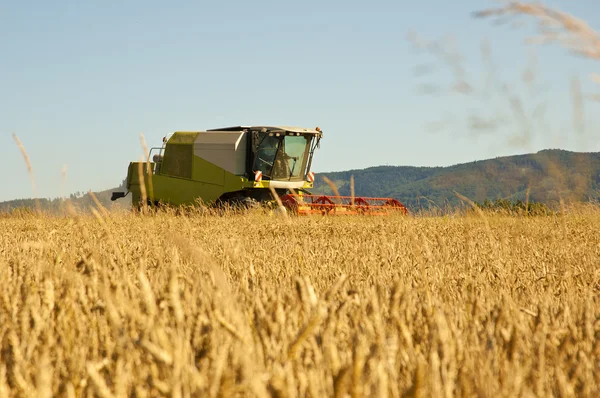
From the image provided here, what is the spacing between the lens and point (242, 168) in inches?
752

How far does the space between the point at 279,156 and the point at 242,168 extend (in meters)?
0.99

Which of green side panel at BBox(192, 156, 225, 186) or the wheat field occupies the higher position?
green side panel at BBox(192, 156, 225, 186)

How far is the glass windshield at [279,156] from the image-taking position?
1884 cm

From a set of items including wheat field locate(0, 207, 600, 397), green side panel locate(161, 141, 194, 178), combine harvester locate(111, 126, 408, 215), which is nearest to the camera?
wheat field locate(0, 207, 600, 397)

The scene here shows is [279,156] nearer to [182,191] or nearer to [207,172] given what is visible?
[207,172]

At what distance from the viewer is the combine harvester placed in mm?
18766

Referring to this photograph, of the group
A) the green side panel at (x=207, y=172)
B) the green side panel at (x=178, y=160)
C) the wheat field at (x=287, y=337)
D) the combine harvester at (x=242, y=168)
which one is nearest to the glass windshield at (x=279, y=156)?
the combine harvester at (x=242, y=168)

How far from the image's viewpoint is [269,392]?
142 cm

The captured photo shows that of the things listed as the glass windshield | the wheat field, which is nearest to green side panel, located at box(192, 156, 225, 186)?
the glass windshield

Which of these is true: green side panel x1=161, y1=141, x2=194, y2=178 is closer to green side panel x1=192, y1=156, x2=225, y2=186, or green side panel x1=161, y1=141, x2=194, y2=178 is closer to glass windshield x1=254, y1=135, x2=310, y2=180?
green side panel x1=192, y1=156, x2=225, y2=186

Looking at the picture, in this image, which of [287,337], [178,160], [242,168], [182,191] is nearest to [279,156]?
[242,168]

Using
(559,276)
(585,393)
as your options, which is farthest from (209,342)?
(559,276)

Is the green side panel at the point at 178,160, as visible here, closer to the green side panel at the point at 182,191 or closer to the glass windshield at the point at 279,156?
the green side panel at the point at 182,191

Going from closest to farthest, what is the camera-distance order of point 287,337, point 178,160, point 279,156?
point 287,337 → point 279,156 → point 178,160
